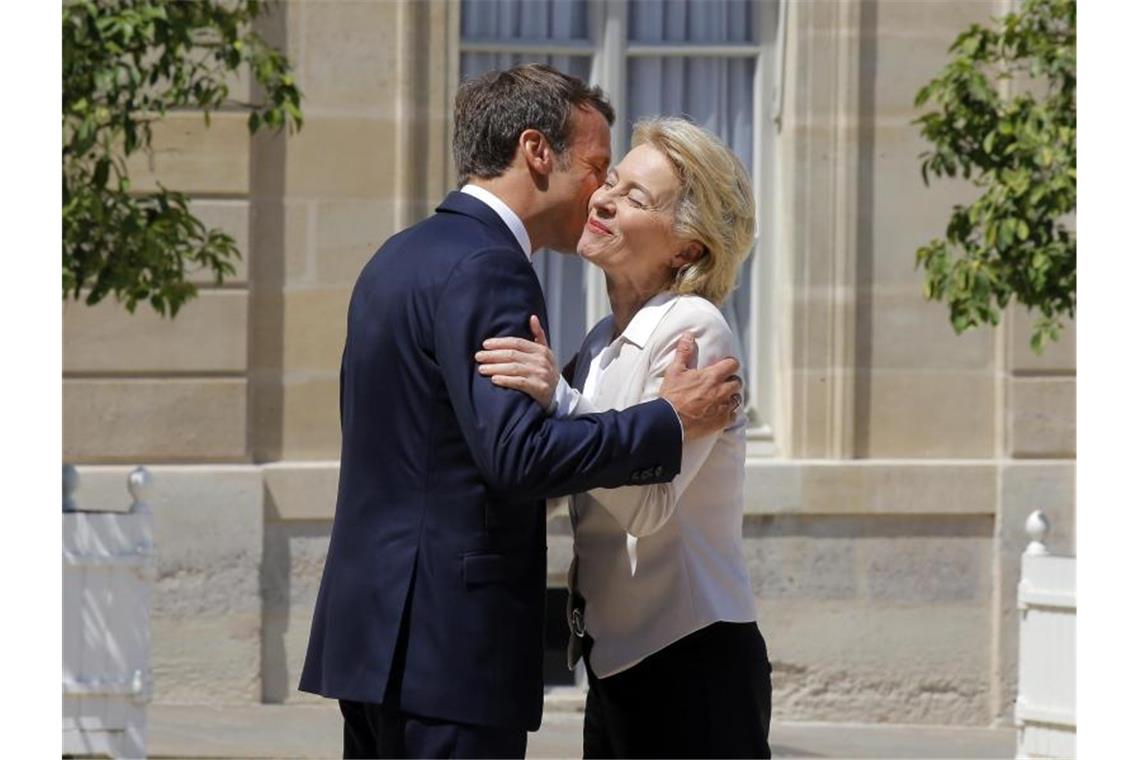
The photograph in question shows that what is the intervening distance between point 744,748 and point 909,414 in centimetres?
612

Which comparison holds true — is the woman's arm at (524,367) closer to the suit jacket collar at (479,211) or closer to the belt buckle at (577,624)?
the suit jacket collar at (479,211)

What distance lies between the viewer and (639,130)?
387cm

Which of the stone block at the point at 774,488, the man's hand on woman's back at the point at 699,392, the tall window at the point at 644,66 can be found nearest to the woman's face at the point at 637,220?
the man's hand on woman's back at the point at 699,392

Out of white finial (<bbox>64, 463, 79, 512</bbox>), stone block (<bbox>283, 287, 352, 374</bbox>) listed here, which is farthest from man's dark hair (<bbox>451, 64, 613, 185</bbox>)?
stone block (<bbox>283, 287, 352, 374</bbox>)

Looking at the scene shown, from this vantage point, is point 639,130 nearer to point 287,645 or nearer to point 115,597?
point 115,597

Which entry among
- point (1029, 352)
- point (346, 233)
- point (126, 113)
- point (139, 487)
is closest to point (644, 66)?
point (346, 233)

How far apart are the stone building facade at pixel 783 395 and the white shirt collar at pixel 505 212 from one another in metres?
5.78

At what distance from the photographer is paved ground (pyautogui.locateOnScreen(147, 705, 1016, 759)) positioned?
8.45 meters

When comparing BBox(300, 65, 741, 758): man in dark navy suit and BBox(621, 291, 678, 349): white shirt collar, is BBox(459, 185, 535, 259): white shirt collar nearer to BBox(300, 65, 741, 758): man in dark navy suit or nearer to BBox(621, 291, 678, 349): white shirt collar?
BBox(300, 65, 741, 758): man in dark navy suit

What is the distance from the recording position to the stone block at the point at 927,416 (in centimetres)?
965

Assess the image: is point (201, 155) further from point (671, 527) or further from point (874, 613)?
point (671, 527)

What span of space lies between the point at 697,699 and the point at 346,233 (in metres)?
6.12

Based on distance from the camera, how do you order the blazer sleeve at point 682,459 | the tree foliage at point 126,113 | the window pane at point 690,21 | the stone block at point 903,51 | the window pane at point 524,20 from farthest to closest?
the window pane at point 690,21 < the window pane at point 524,20 < the stone block at point 903,51 < the tree foliage at point 126,113 < the blazer sleeve at point 682,459

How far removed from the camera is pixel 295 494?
9.35 meters
